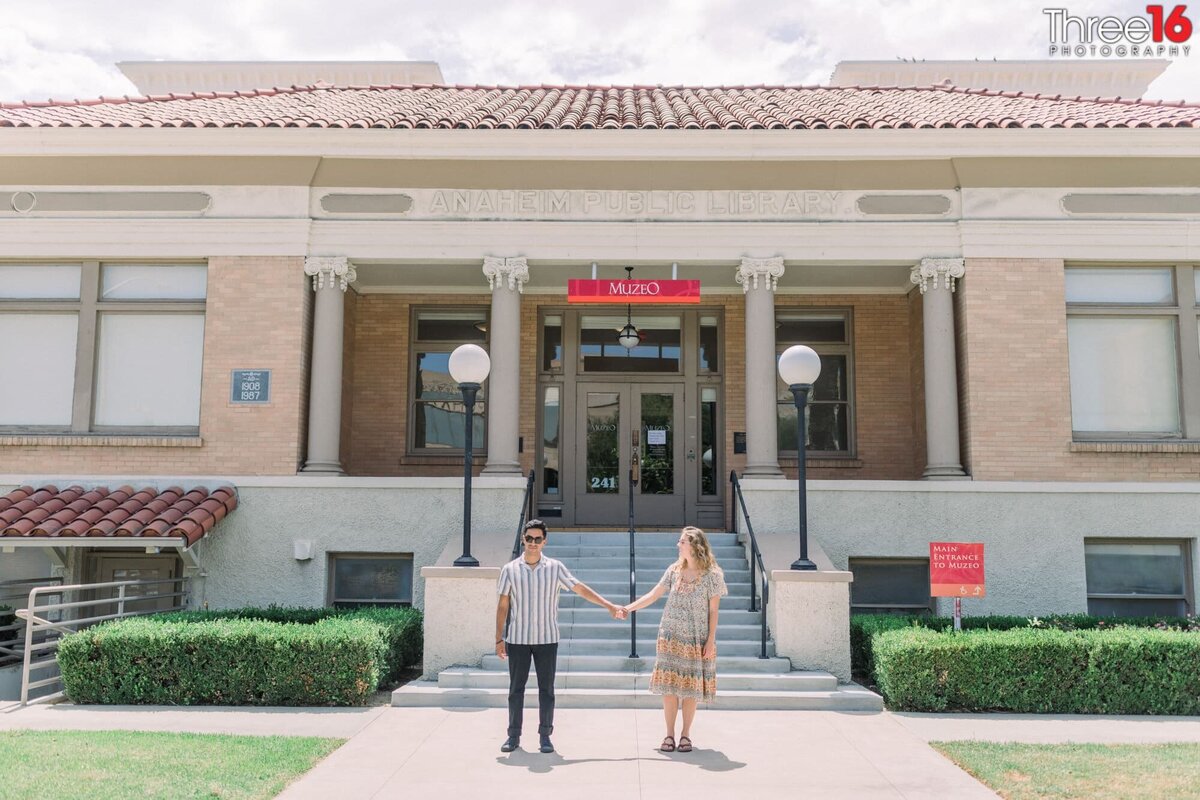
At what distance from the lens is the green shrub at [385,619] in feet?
34.7

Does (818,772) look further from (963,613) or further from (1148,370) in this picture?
(1148,370)

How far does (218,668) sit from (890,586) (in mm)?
8544

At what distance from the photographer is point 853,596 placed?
13516 millimetres

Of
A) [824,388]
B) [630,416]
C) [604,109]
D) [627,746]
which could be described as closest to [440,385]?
[630,416]

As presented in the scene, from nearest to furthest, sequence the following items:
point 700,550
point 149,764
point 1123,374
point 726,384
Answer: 1. point 149,764
2. point 700,550
3. point 1123,374
4. point 726,384

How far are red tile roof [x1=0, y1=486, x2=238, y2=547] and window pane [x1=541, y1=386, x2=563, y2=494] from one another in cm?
488

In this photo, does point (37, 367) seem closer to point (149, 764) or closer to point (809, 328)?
point (149, 764)

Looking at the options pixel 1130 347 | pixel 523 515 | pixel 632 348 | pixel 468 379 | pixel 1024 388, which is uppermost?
pixel 632 348

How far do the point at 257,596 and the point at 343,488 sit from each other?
5.77 feet

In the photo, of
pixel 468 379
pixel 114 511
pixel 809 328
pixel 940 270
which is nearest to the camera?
pixel 468 379

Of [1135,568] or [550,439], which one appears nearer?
[1135,568]

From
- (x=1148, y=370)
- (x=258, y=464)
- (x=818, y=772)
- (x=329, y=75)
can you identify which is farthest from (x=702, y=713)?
(x=329, y=75)

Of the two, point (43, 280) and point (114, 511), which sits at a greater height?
point (43, 280)

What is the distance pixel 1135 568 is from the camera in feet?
43.5
